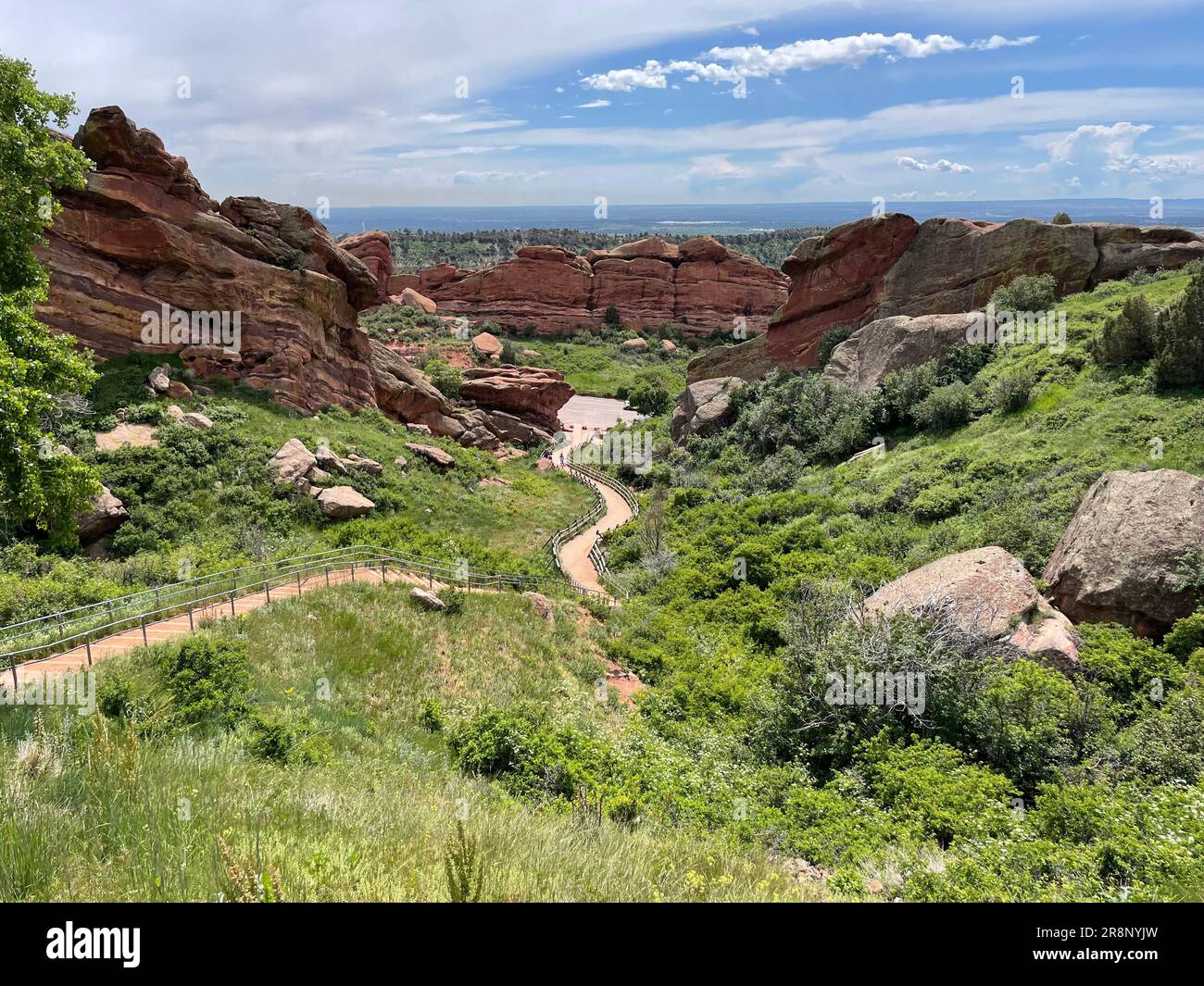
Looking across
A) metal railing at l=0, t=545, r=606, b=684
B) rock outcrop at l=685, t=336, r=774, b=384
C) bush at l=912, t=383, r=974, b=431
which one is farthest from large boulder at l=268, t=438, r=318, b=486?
rock outcrop at l=685, t=336, r=774, b=384

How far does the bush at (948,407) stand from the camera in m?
23.1

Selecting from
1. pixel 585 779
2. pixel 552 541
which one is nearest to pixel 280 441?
pixel 552 541

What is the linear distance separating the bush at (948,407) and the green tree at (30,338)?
24186mm

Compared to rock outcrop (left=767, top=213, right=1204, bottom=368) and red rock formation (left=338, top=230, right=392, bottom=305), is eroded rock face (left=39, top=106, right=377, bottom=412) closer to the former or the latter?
rock outcrop (left=767, top=213, right=1204, bottom=368)

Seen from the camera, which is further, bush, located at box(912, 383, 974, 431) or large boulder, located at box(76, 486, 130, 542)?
bush, located at box(912, 383, 974, 431)

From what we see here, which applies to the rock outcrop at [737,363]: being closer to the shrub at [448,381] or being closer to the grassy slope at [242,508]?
the shrub at [448,381]

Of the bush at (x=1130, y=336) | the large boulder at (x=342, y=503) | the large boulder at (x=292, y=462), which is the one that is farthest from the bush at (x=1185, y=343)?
the large boulder at (x=292, y=462)

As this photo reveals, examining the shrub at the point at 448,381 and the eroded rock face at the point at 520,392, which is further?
the eroded rock face at the point at 520,392

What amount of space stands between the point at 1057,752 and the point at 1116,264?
28.3m

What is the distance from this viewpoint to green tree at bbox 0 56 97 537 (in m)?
7.32

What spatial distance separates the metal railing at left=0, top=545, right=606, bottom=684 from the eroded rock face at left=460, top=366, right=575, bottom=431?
26135mm

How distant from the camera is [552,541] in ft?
84.1

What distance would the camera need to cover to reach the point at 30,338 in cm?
779

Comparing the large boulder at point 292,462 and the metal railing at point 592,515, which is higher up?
the large boulder at point 292,462
